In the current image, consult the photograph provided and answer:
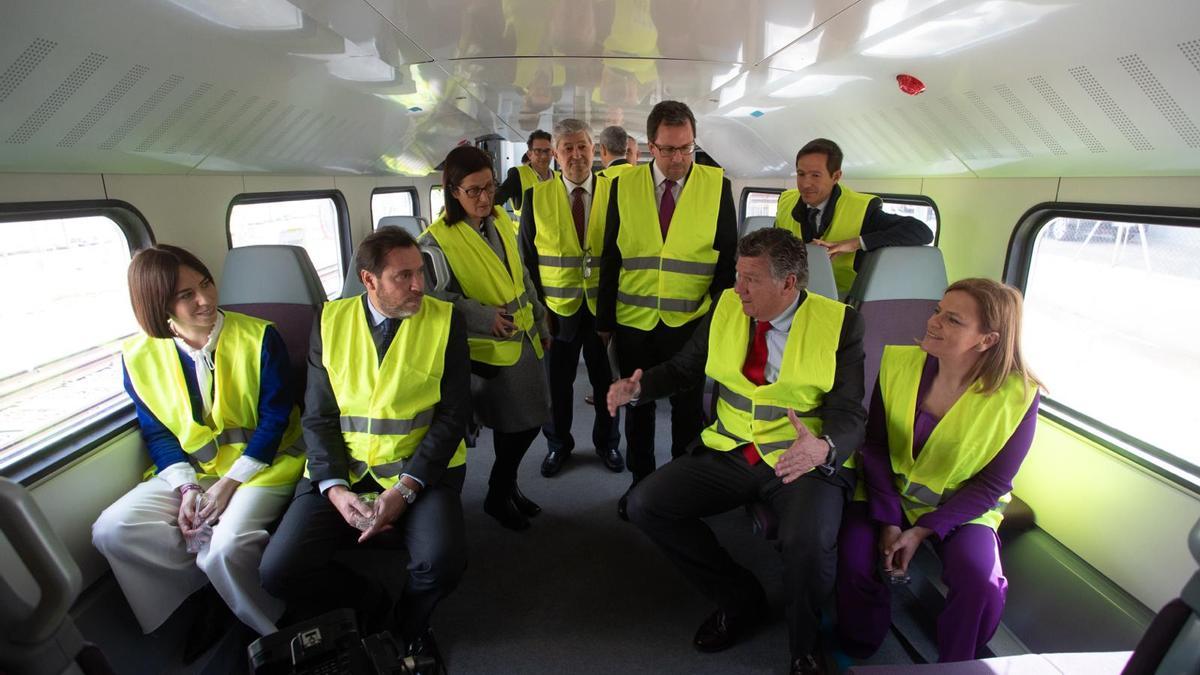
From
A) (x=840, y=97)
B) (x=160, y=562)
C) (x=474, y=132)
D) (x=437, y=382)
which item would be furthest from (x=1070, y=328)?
(x=474, y=132)

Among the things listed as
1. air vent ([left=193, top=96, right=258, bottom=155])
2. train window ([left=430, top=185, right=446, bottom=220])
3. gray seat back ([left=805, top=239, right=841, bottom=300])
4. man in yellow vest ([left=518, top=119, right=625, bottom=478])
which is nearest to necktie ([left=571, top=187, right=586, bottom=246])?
man in yellow vest ([left=518, top=119, right=625, bottom=478])

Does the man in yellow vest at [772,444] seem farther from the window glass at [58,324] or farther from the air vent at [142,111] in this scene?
the window glass at [58,324]

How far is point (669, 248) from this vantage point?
2.89 meters

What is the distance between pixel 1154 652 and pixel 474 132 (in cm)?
678

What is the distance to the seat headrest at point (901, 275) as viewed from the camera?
2.89 meters

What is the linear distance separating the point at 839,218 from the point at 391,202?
5284 mm

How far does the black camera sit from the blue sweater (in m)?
1.09

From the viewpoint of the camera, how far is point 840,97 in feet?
11.1

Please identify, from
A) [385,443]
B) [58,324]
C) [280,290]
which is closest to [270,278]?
[280,290]

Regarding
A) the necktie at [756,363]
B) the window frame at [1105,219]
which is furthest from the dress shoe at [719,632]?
the window frame at [1105,219]

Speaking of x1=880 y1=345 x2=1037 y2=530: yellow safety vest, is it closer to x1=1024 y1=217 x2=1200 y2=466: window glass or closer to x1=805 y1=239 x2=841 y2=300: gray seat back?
x1=1024 y1=217 x2=1200 y2=466: window glass

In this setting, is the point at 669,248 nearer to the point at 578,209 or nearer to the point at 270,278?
the point at 578,209

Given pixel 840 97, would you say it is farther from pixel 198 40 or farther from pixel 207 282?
pixel 207 282

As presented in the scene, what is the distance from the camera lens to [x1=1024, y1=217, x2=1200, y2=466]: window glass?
2.35 meters
